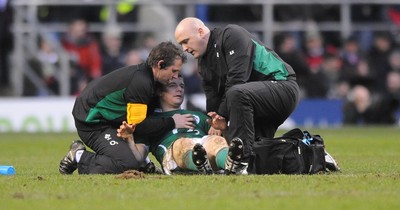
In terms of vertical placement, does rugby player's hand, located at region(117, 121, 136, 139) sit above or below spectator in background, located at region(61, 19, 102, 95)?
above

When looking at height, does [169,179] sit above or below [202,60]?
below

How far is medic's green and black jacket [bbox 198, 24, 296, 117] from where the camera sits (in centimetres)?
1127

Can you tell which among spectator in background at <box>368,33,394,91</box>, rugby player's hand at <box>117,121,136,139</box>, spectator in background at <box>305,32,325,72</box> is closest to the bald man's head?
rugby player's hand at <box>117,121,136,139</box>

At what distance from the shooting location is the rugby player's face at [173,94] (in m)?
12.2

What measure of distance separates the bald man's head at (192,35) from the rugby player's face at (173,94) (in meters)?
0.68

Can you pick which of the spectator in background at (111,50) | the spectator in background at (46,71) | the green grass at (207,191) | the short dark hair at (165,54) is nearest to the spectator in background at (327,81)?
the spectator in background at (111,50)

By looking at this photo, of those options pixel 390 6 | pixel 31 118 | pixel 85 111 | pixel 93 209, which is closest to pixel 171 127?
pixel 85 111

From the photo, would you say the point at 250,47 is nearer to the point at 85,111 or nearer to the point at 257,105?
the point at 257,105

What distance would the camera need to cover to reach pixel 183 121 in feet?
39.7

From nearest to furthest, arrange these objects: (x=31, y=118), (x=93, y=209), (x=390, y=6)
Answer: (x=93, y=209), (x=31, y=118), (x=390, y=6)

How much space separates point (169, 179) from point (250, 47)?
5.44 ft

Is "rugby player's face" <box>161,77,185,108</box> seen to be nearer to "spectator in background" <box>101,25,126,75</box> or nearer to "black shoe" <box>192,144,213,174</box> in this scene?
"black shoe" <box>192,144,213,174</box>

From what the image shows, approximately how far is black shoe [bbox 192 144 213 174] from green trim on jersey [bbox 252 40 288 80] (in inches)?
45.4

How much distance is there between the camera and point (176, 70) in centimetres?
1169
